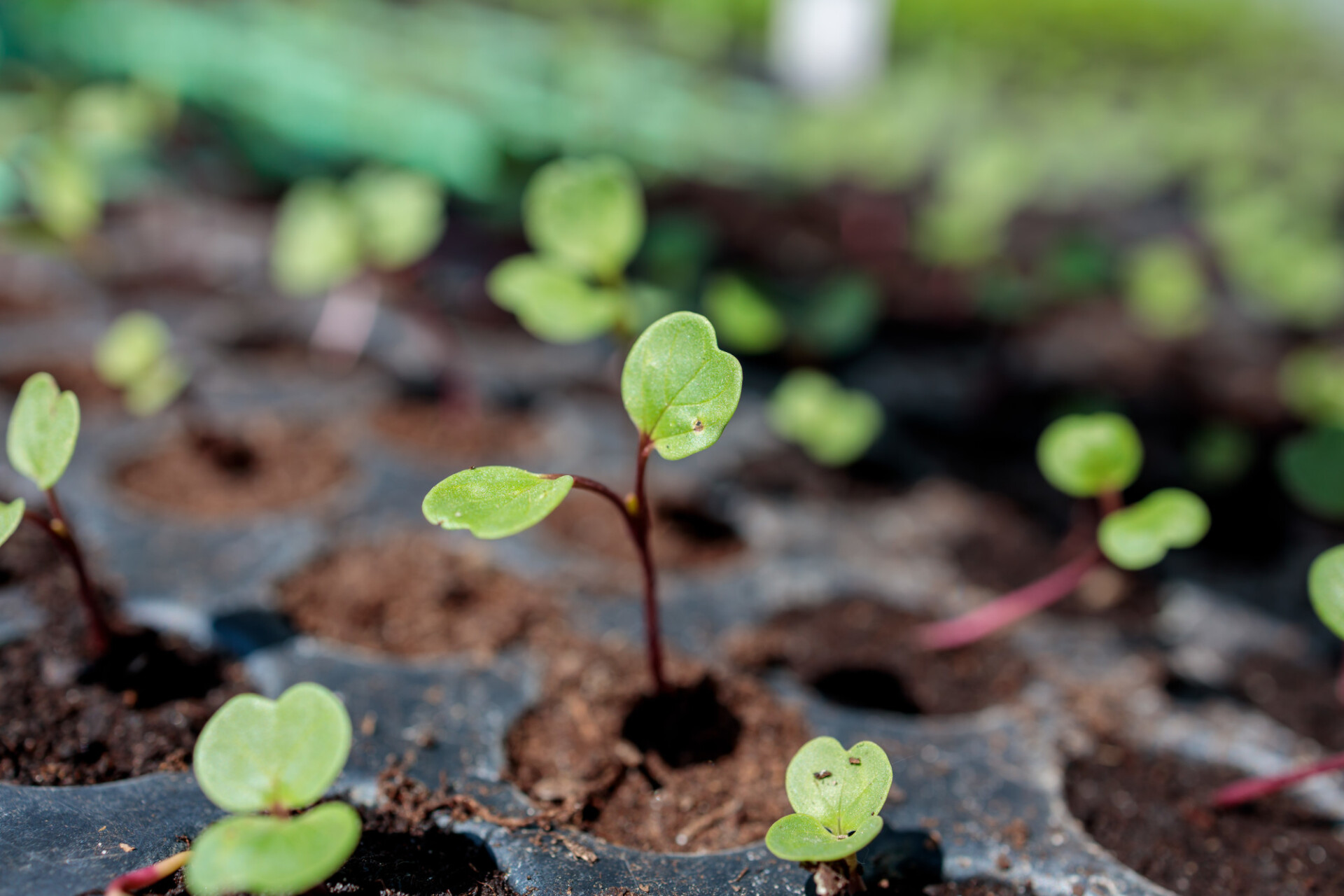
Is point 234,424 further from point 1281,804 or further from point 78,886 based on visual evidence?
point 1281,804

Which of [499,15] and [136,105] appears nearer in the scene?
[136,105]

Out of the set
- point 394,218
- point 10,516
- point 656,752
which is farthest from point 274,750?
point 394,218

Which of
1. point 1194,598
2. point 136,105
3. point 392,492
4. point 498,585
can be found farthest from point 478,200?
point 1194,598

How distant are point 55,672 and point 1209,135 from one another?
3.95 meters

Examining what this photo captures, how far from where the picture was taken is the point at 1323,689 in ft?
3.46

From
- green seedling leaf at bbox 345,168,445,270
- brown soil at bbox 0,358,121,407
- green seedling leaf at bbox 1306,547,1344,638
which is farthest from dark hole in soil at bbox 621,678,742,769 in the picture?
Result: brown soil at bbox 0,358,121,407

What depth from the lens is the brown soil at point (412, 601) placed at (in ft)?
3.24

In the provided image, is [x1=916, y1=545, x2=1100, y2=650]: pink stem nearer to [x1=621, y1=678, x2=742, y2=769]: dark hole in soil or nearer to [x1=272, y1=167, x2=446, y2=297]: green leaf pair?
[x1=621, y1=678, x2=742, y2=769]: dark hole in soil

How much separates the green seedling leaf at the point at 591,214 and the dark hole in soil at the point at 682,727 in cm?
45

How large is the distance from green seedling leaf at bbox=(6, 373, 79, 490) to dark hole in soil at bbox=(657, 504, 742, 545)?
771 millimetres

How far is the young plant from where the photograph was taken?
0.58 meters

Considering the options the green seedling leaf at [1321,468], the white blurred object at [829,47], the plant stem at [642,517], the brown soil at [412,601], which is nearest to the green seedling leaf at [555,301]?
the plant stem at [642,517]

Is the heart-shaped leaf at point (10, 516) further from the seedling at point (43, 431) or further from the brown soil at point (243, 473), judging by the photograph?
the brown soil at point (243, 473)

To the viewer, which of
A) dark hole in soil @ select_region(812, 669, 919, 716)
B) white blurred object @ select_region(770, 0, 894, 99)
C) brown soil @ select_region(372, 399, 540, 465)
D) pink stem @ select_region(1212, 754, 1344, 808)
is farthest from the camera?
white blurred object @ select_region(770, 0, 894, 99)
